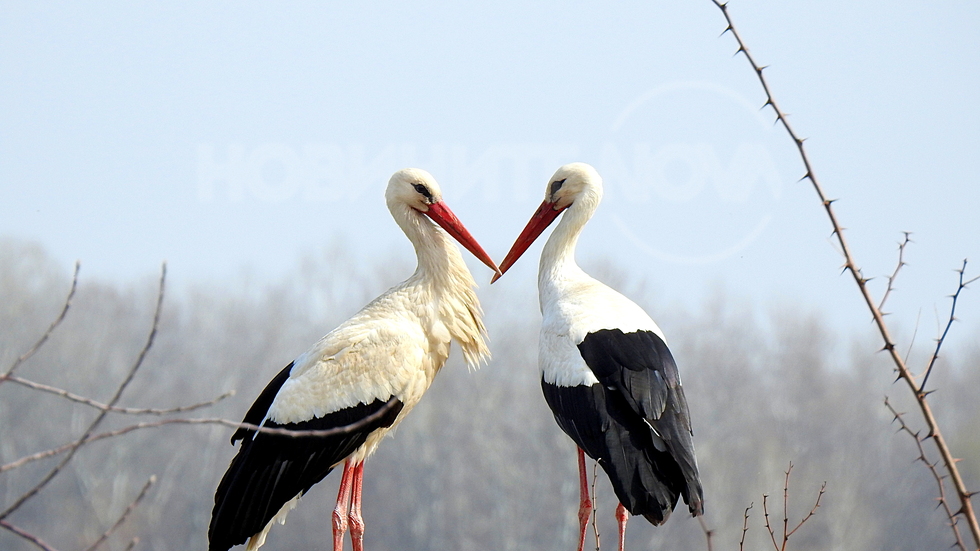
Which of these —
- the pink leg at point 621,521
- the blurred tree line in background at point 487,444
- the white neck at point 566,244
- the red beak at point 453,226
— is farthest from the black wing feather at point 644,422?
the blurred tree line in background at point 487,444

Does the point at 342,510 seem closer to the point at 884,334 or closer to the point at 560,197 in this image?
the point at 560,197

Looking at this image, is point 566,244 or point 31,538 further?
point 566,244

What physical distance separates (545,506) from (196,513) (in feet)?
22.4

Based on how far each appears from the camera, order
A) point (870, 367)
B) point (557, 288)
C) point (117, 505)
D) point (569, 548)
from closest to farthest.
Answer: point (557, 288), point (569, 548), point (117, 505), point (870, 367)

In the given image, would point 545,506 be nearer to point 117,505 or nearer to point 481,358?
point 117,505

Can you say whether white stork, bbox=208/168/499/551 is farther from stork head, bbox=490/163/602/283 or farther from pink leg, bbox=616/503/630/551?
pink leg, bbox=616/503/630/551

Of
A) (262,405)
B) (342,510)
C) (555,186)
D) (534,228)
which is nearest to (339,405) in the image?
(262,405)

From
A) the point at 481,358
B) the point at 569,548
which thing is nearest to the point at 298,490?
the point at 481,358

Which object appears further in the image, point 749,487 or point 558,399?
point 749,487

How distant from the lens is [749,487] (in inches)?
837

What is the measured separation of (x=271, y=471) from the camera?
352cm

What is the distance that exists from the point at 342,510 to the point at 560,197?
148 centimetres

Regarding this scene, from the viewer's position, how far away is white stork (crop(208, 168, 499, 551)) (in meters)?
3.51

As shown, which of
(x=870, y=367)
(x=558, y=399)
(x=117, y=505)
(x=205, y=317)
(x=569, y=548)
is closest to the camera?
(x=558, y=399)
